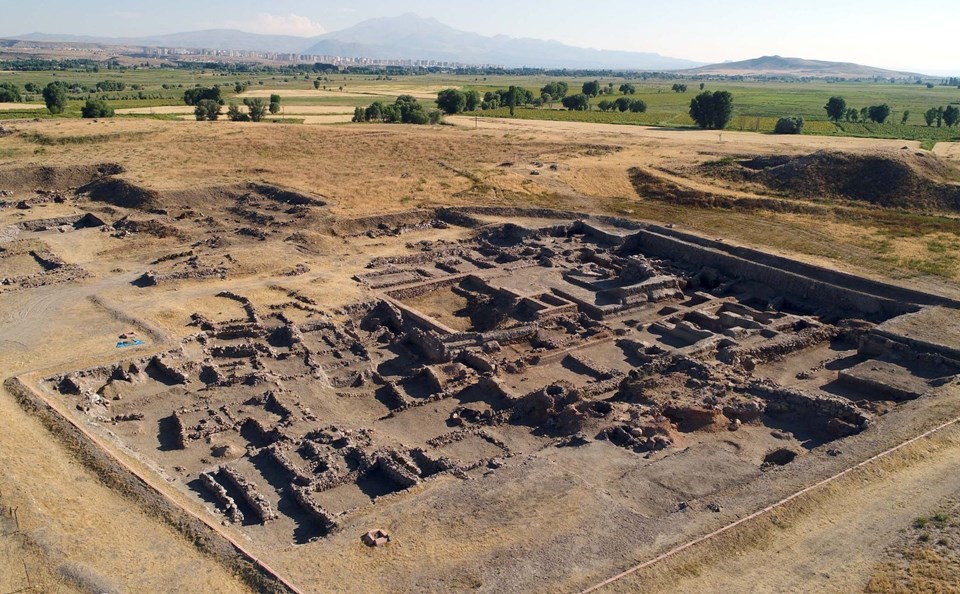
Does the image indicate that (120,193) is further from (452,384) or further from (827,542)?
(827,542)

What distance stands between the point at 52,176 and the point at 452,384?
3736 cm

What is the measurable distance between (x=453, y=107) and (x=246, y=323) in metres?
70.1

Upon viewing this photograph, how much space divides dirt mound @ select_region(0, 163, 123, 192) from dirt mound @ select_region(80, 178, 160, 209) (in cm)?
155

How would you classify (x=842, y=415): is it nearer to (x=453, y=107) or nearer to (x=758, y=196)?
(x=758, y=196)

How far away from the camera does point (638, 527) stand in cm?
1424

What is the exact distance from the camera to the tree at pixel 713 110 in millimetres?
77062

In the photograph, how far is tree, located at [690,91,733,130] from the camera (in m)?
77.1

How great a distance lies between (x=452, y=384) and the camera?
73.9 feet

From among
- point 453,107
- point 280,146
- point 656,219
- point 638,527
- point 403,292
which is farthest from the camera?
point 453,107

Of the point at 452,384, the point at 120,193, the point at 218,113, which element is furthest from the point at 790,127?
the point at 452,384

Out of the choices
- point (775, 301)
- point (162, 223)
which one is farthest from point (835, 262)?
point (162, 223)

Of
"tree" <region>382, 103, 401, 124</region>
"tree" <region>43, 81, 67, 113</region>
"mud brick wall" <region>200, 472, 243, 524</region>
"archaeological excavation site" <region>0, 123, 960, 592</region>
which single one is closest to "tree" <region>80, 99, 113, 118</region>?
"tree" <region>43, 81, 67, 113</region>

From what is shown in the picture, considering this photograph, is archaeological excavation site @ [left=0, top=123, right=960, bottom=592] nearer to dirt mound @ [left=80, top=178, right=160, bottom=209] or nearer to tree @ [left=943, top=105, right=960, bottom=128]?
dirt mound @ [left=80, top=178, right=160, bottom=209]

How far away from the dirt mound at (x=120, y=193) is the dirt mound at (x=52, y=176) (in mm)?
1548
